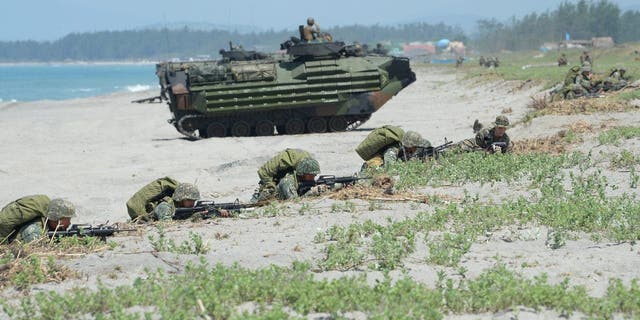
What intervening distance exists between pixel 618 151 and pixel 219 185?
22.6ft

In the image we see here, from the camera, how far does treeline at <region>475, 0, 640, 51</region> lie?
449 feet

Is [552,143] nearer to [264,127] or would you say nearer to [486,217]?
[486,217]

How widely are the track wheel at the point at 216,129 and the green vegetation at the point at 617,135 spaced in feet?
38.4

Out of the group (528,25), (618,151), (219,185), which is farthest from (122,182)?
(528,25)

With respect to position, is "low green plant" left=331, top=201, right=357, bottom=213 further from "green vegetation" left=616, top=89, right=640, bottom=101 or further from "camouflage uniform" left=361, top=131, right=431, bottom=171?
"green vegetation" left=616, top=89, right=640, bottom=101

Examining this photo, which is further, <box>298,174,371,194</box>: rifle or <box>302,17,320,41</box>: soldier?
<box>302,17,320,41</box>: soldier

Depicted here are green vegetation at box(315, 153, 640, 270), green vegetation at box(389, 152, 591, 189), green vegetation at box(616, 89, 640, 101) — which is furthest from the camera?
green vegetation at box(616, 89, 640, 101)

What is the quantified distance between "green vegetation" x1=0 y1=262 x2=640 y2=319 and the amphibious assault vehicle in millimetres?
16860

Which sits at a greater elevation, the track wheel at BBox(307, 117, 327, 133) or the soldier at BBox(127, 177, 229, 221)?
the soldier at BBox(127, 177, 229, 221)

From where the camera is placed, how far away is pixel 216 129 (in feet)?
82.1

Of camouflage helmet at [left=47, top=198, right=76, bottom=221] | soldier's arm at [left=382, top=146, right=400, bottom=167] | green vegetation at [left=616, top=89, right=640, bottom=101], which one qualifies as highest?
camouflage helmet at [left=47, top=198, right=76, bottom=221]

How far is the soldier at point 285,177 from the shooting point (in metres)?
12.2

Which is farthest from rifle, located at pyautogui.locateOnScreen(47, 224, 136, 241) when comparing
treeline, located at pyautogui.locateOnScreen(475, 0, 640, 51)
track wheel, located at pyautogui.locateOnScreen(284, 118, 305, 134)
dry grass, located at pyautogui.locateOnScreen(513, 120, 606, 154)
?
treeline, located at pyautogui.locateOnScreen(475, 0, 640, 51)

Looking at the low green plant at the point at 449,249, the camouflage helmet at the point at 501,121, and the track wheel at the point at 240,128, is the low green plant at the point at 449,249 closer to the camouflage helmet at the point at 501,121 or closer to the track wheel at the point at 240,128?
the camouflage helmet at the point at 501,121
